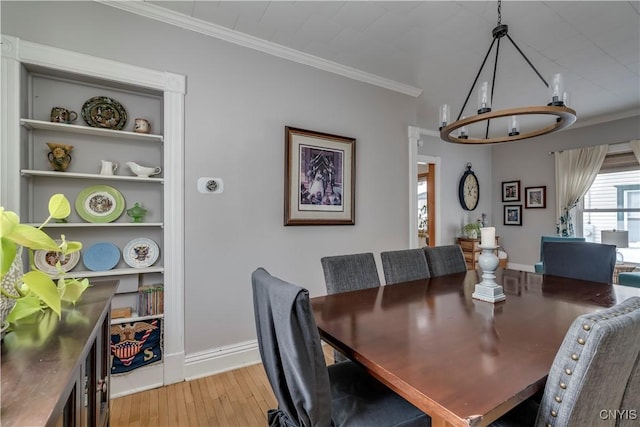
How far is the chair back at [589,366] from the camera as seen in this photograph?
810 millimetres

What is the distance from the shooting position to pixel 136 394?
204cm

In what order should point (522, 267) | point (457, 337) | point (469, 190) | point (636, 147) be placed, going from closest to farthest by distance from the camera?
point (457, 337)
point (636, 147)
point (522, 267)
point (469, 190)

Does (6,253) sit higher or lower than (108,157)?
lower

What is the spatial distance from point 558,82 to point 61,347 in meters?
2.45

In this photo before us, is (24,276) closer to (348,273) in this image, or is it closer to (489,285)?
(348,273)

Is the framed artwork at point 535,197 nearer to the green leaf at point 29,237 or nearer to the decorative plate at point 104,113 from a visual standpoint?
the decorative plate at point 104,113

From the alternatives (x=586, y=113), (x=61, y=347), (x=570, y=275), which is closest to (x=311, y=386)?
(x=61, y=347)

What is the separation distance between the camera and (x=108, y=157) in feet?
7.14

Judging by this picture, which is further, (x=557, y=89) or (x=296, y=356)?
(x=557, y=89)

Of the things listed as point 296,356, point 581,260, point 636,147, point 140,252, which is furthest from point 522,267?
point 140,252

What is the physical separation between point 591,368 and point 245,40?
2.82m

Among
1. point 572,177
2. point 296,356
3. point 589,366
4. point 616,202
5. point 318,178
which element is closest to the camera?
point 589,366

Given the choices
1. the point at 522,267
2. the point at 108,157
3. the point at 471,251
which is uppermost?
the point at 108,157

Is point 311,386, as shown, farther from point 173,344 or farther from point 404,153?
point 404,153
